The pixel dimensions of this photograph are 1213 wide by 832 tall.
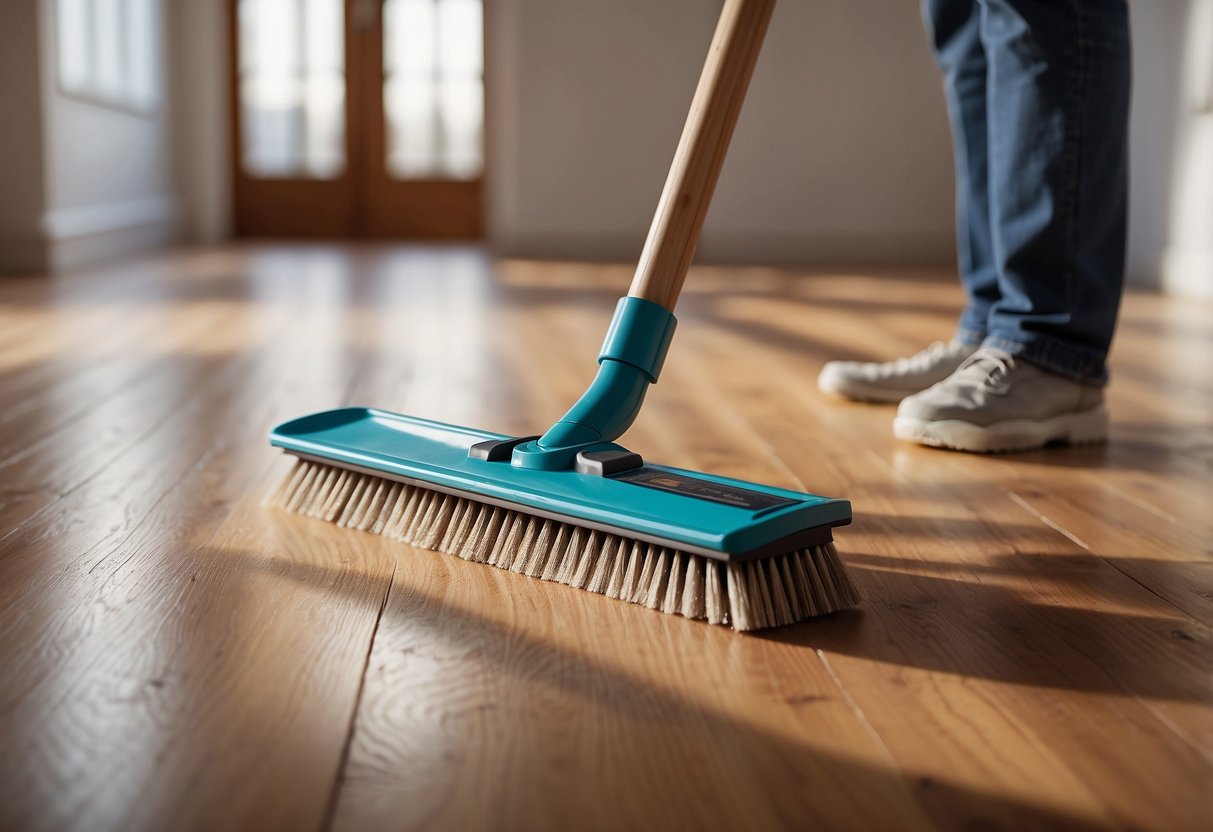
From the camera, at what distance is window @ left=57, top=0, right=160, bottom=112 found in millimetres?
3900

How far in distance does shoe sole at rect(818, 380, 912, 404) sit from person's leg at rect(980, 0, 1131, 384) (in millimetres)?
264

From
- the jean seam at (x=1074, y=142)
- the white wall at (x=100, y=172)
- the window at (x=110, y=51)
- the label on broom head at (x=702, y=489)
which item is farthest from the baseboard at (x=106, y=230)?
the label on broom head at (x=702, y=489)

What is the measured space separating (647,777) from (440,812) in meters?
0.10

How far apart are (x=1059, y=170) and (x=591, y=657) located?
880mm

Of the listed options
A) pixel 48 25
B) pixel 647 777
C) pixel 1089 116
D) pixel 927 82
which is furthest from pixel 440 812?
pixel 927 82

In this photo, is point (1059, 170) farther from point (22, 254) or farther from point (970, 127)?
point (22, 254)

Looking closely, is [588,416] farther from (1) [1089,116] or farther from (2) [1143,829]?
(1) [1089,116]

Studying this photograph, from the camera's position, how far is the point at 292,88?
5.83m

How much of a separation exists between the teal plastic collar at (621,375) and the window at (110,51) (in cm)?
342

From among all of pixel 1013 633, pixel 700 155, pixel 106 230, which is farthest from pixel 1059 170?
pixel 106 230

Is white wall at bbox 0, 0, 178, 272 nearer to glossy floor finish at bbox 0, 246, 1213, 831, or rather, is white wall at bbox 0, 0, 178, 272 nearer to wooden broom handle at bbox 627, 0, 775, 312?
glossy floor finish at bbox 0, 246, 1213, 831

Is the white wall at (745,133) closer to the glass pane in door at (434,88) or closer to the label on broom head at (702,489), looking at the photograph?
the glass pane in door at (434,88)

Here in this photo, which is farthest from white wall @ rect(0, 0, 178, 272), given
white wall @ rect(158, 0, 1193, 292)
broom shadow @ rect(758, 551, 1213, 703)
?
broom shadow @ rect(758, 551, 1213, 703)

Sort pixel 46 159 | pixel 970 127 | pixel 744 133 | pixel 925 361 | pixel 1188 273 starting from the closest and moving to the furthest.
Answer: pixel 970 127 < pixel 925 361 < pixel 1188 273 < pixel 46 159 < pixel 744 133
